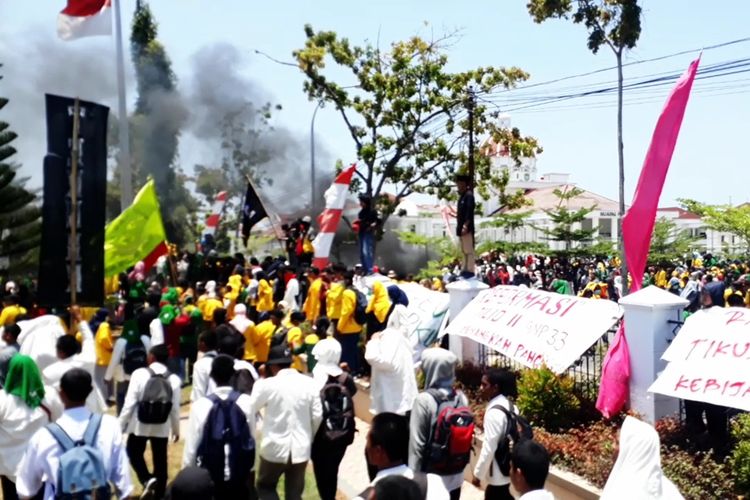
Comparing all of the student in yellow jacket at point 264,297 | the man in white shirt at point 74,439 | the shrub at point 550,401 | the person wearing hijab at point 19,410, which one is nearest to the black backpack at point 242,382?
the person wearing hijab at point 19,410

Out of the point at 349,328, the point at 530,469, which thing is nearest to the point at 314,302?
the point at 349,328

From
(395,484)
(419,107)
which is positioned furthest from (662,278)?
(395,484)

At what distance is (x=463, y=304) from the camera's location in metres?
10.3

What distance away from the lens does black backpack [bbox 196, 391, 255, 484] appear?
5.22 metres

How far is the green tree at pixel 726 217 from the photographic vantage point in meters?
39.3

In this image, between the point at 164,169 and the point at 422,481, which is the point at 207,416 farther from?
the point at 164,169

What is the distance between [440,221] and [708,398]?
60.2 meters

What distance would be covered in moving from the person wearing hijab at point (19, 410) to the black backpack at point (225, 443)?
120 cm

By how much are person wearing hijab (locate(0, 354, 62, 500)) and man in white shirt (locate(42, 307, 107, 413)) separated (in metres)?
0.44

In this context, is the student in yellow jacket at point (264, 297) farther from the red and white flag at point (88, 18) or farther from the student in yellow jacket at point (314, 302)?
the red and white flag at point (88, 18)

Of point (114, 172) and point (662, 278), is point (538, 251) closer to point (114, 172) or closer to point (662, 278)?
point (662, 278)

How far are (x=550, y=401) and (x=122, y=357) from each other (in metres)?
4.49

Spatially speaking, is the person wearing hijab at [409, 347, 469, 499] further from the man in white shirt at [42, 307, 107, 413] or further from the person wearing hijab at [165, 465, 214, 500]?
the man in white shirt at [42, 307, 107, 413]

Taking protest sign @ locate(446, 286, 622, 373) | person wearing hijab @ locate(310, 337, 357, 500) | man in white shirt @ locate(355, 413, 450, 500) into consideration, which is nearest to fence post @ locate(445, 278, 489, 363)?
protest sign @ locate(446, 286, 622, 373)
